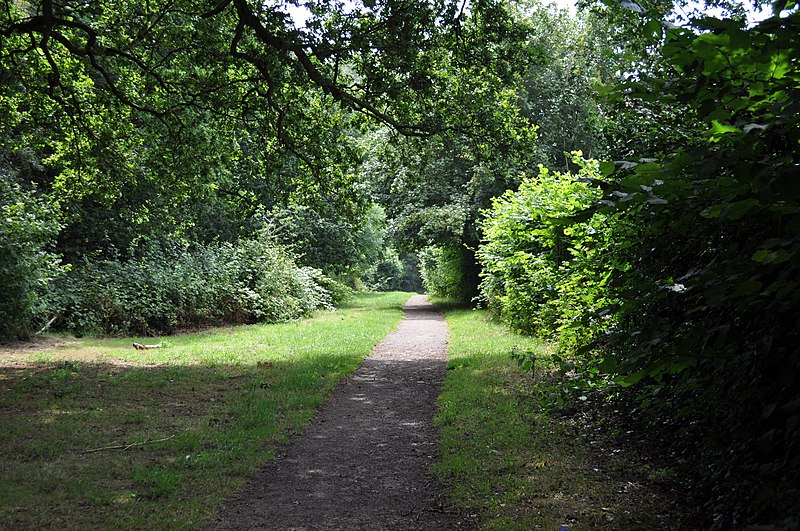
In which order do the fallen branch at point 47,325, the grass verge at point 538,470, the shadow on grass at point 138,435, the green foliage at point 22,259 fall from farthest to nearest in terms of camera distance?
1. the fallen branch at point 47,325
2. the green foliage at point 22,259
3. the shadow on grass at point 138,435
4. the grass verge at point 538,470

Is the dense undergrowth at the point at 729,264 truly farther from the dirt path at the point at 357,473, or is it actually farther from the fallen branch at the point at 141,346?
the fallen branch at the point at 141,346

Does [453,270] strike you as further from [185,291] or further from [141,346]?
[141,346]

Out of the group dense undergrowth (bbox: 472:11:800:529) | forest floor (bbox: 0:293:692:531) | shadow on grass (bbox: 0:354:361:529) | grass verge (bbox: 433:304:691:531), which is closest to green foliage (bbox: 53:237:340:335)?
forest floor (bbox: 0:293:692:531)

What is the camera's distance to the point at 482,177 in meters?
22.4

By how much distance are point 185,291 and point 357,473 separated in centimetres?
1315

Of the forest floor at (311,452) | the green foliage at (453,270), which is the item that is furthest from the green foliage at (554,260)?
the green foliage at (453,270)

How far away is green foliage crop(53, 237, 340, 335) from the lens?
49.9 feet

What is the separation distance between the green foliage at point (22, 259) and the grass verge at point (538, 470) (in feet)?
32.4

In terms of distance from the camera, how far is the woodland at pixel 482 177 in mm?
2482

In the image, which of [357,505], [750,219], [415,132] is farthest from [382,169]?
[750,219]

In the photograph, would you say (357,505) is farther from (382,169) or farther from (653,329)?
(382,169)

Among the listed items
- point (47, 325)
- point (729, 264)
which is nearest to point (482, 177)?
point (47, 325)

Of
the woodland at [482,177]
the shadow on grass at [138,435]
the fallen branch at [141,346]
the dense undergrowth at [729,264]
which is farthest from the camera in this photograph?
the fallen branch at [141,346]

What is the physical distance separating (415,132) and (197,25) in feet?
15.1
